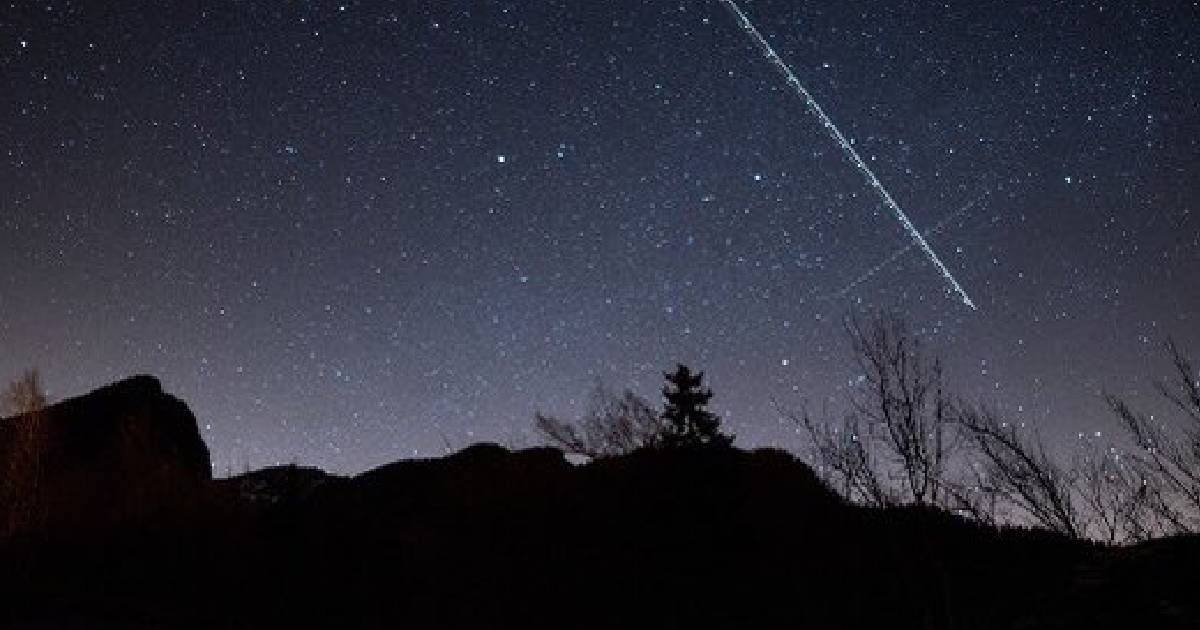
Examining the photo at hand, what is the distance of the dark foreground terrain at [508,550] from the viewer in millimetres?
14820

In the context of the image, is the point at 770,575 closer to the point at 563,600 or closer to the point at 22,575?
the point at 563,600

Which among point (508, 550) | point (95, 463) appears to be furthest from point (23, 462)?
Answer: point (508, 550)

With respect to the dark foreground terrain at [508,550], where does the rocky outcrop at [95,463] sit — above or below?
above

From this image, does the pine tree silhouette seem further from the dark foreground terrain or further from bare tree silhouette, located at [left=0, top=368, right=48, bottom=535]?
bare tree silhouette, located at [left=0, top=368, right=48, bottom=535]

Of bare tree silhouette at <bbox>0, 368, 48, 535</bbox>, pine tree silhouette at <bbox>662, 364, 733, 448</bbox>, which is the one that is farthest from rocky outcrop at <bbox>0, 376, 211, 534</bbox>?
pine tree silhouette at <bbox>662, 364, 733, 448</bbox>

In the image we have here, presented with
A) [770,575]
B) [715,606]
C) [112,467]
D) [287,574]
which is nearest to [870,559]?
[770,575]

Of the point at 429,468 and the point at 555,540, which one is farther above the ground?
the point at 429,468

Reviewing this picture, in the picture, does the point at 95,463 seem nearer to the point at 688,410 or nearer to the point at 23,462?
the point at 23,462

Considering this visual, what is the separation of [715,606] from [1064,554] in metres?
7.67

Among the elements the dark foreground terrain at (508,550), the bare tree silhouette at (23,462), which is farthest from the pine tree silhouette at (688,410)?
the bare tree silhouette at (23,462)

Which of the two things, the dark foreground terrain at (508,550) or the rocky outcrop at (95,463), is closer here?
the dark foreground terrain at (508,550)

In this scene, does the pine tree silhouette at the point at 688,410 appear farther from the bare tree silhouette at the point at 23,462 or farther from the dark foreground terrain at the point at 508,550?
the bare tree silhouette at the point at 23,462

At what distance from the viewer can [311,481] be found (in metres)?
29.6

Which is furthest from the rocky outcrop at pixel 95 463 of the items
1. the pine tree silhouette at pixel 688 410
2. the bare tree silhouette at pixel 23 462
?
the pine tree silhouette at pixel 688 410
